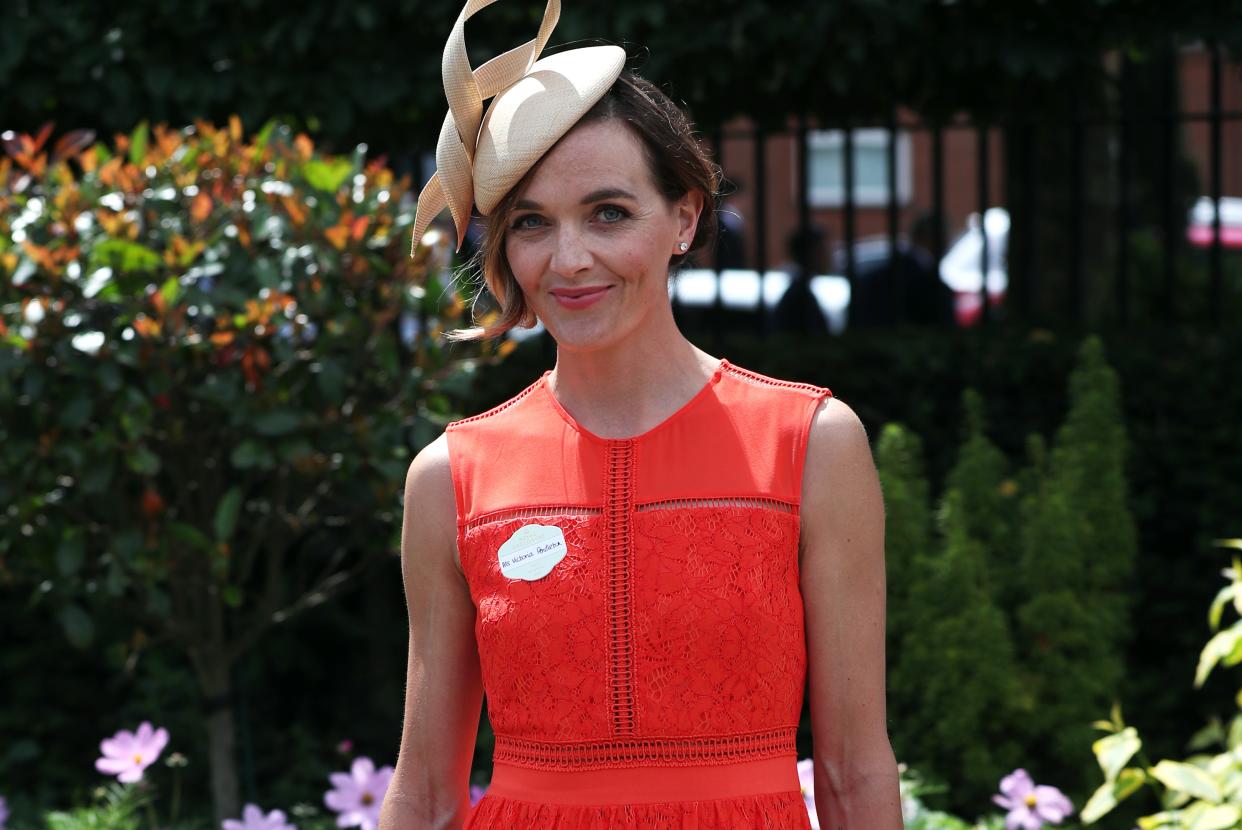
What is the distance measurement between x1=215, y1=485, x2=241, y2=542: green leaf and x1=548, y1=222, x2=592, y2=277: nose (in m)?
2.12

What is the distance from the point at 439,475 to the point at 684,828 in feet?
1.80

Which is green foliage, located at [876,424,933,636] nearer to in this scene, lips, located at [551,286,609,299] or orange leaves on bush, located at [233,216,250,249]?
orange leaves on bush, located at [233,216,250,249]

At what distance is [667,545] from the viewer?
78.7 inches

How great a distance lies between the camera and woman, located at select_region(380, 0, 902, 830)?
198 cm

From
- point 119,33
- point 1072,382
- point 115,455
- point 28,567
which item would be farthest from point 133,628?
point 1072,382

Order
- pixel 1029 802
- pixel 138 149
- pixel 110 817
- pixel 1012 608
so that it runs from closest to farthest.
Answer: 1. pixel 1029 802
2. pixel 110 817
3. pixel 138 149
4. pixel 1012 608

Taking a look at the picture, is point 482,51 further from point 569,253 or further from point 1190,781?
point 569,253

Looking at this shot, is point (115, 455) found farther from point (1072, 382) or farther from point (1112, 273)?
point (1112, 273)

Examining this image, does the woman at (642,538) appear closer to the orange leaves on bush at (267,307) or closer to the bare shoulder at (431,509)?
the bare shoulder at (431,509)

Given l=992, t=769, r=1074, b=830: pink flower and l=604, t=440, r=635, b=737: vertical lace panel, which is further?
l=992, t=769, r=1074, b=830: pink flower

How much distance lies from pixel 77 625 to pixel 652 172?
258 cm

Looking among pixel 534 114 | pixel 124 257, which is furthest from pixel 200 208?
pixel 534 114

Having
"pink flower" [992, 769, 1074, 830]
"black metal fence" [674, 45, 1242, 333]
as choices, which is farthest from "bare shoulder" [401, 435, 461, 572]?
"black metal fence" [674, 45, 1242, 333]

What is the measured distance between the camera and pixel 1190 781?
309 cm
